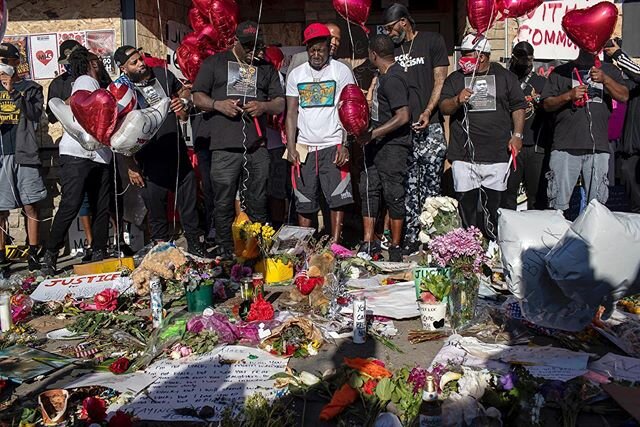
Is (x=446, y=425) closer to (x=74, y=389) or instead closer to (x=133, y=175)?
(x=74, y=389)

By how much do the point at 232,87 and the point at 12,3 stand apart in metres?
3.75

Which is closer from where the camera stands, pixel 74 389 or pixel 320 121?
pixel 74 389

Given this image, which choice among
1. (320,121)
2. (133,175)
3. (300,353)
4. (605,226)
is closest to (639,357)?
(605,226)

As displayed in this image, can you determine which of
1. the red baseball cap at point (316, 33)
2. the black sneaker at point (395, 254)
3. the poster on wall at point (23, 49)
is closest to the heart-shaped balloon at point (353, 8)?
the red baseball cap at point (316, 33)

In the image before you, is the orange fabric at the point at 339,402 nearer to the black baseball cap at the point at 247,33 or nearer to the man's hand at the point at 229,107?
the man's hand at the point at 229,107

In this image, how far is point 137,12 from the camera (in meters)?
8.36

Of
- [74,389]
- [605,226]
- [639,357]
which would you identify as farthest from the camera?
[639,357]

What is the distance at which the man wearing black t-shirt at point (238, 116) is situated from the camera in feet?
22.7

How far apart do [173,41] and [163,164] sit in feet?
8.45

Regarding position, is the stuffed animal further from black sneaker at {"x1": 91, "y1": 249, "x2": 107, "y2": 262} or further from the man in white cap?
the man in white cap

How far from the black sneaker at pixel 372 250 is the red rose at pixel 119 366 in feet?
10.8

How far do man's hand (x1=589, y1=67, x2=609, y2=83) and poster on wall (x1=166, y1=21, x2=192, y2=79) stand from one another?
524cm

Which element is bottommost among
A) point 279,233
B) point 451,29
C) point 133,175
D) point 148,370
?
point 148,370

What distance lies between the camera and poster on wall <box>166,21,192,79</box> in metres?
8.93
